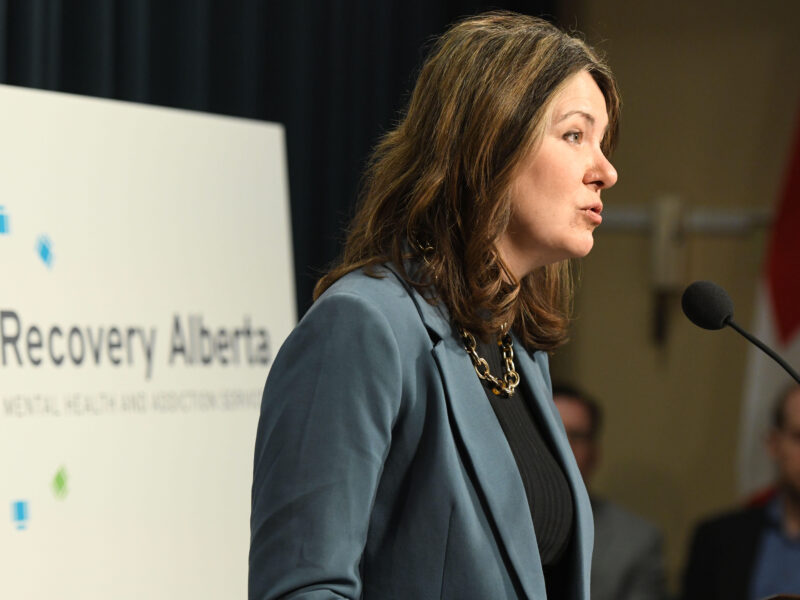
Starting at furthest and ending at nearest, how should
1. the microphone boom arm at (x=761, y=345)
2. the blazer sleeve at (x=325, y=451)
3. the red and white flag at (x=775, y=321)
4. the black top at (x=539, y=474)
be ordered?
1. the red and white flag at (x=775, y=321)
2. the microphone boom arm at (x=761, y=345)
3. the black top at (x=539, y=474)
4. the blazer sleeve at (x=325, y=451)

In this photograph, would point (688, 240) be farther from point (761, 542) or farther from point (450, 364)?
point (450, 364)

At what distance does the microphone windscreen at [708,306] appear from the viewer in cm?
182

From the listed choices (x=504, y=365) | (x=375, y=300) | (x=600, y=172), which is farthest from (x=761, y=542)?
(x=375, y=300)

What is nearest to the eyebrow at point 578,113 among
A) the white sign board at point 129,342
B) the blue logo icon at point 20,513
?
the white sign board at point 129,342

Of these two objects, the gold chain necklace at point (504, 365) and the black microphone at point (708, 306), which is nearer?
the gold chain necklace at point (504, 365)

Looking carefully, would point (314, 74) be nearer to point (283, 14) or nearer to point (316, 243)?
point (283, 14)

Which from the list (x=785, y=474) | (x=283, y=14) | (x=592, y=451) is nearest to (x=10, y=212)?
(x=283, y=14)

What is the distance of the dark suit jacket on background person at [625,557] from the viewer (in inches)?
162

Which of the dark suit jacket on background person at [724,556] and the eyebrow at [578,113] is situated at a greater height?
the eyebrow at [578,113]

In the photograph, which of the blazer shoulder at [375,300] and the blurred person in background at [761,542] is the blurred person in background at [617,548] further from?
the blazer shoulder at [375,300]

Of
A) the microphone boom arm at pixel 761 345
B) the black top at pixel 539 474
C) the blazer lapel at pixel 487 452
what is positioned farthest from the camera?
the microphone boom arm at pixel 761 345

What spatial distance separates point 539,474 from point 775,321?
3319 millimetres

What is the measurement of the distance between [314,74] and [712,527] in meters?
2.26

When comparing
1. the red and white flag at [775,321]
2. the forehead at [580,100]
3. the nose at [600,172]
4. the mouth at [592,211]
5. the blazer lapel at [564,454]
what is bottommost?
the red and white flag at [775,321]
